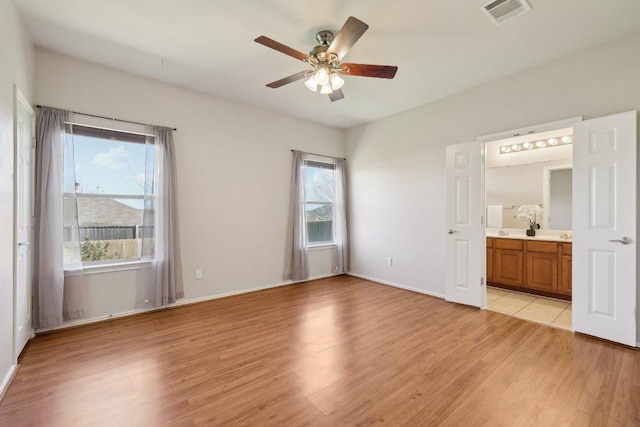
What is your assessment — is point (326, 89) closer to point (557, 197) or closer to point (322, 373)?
point (322, 373)

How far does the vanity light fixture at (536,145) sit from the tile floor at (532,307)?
7.74 ft

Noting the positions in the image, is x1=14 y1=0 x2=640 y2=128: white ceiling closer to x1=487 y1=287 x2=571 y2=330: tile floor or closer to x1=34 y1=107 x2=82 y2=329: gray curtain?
x1=34 y1=107 x2=82 y2=329: gray curtain

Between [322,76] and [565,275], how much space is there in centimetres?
414

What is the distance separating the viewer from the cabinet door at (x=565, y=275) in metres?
3.80

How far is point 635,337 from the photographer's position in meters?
2.53

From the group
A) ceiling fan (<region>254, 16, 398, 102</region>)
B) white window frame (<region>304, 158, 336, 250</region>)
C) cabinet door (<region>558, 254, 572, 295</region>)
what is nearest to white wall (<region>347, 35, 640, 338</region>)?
white window frame (<region>304, 158, 336, 250</region>)

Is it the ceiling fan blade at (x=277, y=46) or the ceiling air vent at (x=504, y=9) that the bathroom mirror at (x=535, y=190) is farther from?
the ceiling fan blade at (x=277, y=46)

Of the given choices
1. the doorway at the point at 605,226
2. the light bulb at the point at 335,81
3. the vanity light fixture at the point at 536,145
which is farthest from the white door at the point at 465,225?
the light bulb at the point at 335,81

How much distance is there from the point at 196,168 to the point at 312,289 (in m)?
2.52

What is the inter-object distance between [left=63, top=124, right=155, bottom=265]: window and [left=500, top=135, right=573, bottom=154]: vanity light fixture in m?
5.57

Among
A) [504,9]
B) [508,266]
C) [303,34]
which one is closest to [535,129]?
[504,9]

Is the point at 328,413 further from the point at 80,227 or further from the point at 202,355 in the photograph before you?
the point at 80,227

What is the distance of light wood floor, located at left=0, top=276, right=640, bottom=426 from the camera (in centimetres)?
171

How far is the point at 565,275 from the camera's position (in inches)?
151
